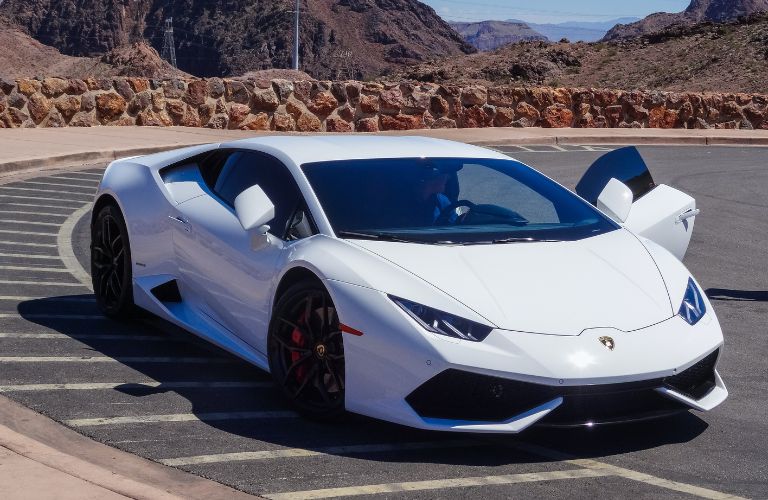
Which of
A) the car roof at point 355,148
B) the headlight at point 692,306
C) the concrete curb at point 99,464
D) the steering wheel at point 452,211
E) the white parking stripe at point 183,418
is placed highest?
the car roof at point 355,148

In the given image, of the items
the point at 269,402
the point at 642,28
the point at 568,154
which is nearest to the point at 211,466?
the point at 269,402

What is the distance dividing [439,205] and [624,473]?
191cm

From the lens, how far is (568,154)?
71.9 feet

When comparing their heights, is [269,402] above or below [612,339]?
below

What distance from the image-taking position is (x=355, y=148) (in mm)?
7059

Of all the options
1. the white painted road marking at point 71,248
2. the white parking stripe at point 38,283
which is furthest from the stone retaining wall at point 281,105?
the white parking stripe at point 38,283

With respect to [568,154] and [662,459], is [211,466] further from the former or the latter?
[568,154]

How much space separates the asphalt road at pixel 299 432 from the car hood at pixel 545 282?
584mm

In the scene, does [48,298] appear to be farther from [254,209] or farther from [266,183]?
[254,209]

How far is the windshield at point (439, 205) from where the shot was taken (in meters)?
6.32

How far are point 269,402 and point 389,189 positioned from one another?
127 cm

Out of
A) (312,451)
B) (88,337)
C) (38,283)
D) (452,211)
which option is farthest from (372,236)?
(38,283)

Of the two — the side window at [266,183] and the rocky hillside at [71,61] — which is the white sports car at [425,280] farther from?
the rocky hillside at [71,61]

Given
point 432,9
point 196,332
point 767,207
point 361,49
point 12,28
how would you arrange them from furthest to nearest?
1. point 432,9
2. point 361,49
3. point 12,28
4. point 767,207
5. point 196,332
